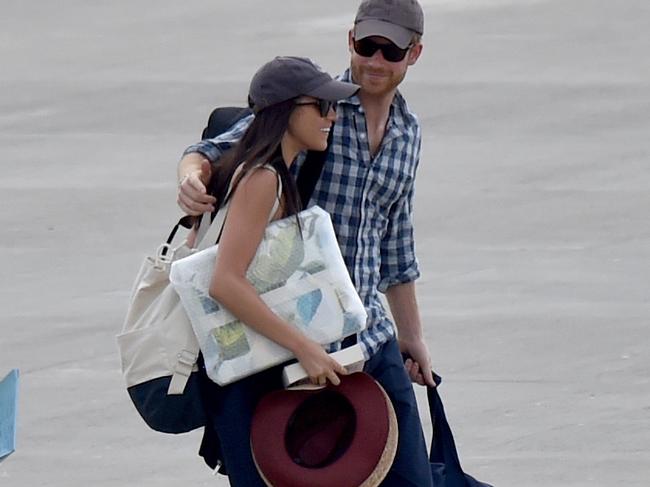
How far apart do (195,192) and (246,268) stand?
222 mm

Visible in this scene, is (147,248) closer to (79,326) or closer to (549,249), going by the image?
(79,326)

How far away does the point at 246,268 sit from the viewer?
3.97 metres

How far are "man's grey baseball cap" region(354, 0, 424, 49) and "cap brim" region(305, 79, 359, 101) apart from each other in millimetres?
266

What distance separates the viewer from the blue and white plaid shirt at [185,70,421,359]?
14.0 ft

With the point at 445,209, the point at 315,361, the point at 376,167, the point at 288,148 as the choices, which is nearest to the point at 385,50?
the point at 376,167

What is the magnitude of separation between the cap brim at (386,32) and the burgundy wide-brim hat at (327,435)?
0.82 m

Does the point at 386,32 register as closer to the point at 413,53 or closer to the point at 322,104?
the point at 413,53

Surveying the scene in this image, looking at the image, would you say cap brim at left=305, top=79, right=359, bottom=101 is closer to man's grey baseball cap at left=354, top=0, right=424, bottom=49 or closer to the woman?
the woman

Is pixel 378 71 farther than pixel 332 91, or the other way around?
pixel 378 71

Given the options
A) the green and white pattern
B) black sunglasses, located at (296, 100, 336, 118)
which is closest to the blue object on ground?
the green and white pattern

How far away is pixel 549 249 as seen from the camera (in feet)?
30.0

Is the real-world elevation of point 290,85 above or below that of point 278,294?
above

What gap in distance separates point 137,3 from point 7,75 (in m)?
4.08

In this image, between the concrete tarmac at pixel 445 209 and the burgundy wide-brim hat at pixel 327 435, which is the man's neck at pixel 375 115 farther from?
the concrete tarmac at pixel 445 209
